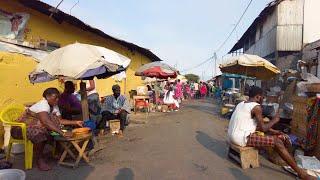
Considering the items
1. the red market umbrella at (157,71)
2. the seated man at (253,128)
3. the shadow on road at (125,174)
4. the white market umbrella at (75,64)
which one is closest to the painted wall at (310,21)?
the red market umbrella at (157,71)

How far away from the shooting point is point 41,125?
20.7 feet

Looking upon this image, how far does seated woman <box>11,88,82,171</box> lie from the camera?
20.4 ft

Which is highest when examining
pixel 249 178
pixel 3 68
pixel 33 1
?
pixel 33 1

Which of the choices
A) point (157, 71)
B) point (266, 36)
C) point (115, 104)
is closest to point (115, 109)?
point (115, 104)

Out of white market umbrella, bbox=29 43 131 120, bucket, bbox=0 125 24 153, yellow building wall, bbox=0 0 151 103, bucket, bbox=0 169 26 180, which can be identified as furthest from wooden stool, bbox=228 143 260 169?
Result: yellow building wall, bbox=0 0 151 103

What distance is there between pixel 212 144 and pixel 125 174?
361 cm

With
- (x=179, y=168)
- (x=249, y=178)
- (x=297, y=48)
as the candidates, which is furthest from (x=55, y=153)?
(x=297, y=48)

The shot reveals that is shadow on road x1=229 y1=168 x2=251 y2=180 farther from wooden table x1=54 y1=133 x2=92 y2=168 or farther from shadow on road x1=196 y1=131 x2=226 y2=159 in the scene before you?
wooden table x1=54 y1=133 x2=92 y2=168

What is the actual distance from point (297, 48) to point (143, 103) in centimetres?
1101

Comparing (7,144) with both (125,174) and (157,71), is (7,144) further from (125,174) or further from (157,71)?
(157,71)

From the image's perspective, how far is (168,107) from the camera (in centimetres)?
1952

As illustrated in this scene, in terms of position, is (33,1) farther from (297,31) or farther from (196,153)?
(297,31)

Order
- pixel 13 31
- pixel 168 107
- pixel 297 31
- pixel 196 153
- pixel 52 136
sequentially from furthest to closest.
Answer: pixel 297 31
pixel 168 107
pixel 13 31
pixel 196 153
pixel 52 136

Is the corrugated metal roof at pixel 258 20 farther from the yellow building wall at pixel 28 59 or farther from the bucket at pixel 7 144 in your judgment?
the bucket at pixel 7 144
